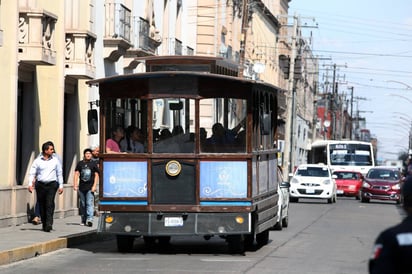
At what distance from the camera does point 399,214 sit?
3712 centimetres

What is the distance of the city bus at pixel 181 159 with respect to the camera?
1773cm

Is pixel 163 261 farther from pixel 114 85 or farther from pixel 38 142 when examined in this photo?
pixel 38 142

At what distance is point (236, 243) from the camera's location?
18406 mm

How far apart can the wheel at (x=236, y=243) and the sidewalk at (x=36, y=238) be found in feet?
10.2

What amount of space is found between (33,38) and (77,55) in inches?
157

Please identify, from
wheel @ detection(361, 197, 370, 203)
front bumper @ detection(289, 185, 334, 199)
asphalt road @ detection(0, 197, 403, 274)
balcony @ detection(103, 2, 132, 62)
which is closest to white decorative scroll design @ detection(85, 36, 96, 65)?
balcony @ detection(103, 2, 132, 62)

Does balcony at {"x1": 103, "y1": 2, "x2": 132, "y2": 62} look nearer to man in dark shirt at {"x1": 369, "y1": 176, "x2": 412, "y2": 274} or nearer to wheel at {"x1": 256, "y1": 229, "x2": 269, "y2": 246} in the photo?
wheel at {"x1": 256, "y1": 229, "x2": 269, "y2": 246}

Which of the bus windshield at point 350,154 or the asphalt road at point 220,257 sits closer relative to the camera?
the asphalt road at point 220,257

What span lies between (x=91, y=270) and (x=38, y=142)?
12.0 metres

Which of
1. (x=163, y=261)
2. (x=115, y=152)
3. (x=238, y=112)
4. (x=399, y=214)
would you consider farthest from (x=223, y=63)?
(x=399, y=214)

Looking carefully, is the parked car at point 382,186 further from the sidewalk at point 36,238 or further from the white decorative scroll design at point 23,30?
the white decorative scroll design at point 23,30

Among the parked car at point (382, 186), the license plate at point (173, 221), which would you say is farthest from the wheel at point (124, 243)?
the parked car at point (382, 186)

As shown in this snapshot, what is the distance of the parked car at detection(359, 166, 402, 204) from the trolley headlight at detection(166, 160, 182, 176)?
3041 centimetres

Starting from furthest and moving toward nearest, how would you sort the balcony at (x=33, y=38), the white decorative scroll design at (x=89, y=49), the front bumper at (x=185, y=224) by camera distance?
1. the white decorative scroll design at (x=89, y=49)
2. the balcony at (x=33, y=38)
3. the front bumper at (x=185, y=224)
